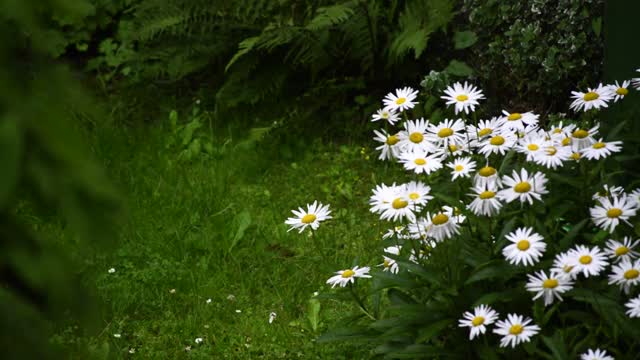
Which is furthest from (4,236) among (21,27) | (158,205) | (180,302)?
(158,205)

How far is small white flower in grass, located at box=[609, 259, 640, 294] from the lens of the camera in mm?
2697

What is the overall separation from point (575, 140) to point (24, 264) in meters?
2.14

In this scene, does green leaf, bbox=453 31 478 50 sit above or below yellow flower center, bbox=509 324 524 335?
above

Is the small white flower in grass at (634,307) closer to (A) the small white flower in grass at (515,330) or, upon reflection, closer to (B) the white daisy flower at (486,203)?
(A) the small white flower in grass at (515,330)

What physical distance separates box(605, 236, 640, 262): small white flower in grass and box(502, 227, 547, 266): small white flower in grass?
187 millimetres

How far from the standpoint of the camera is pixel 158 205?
5.02 meters

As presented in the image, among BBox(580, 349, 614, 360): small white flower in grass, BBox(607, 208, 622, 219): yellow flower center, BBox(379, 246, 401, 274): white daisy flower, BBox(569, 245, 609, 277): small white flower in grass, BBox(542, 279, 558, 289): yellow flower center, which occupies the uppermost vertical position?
BBox(379, 246, 401, 274): white daisy flower

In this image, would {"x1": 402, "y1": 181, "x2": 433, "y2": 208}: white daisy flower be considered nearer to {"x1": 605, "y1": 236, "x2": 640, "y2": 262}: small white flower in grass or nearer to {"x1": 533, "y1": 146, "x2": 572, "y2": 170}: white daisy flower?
{"x1": 533, "y1": 146, "x2": 572, "y2": 170}: white daisy flower

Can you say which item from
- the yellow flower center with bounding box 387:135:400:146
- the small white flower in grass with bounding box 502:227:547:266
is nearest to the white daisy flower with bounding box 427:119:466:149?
the yellow flower center with bounding box 387:135:400:146

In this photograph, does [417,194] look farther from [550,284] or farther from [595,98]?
[595,98]

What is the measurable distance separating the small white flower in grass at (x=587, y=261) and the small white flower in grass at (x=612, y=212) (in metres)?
0.09

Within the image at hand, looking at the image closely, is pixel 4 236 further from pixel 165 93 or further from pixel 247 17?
pixel 165 93

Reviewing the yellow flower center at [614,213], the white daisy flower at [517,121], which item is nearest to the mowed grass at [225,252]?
the white daisy flower at [517,121]

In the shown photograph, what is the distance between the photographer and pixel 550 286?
2.72 metres
